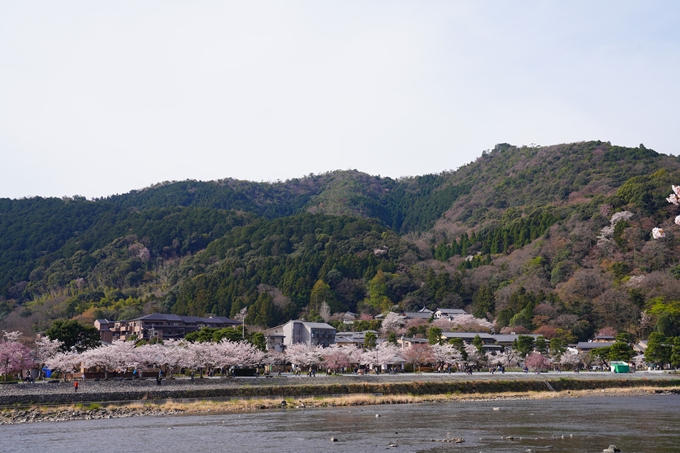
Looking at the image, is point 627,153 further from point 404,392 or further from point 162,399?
point 162,399

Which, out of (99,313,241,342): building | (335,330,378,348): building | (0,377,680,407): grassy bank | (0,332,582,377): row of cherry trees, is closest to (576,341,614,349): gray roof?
(0,332,582,377): row of cherry trees

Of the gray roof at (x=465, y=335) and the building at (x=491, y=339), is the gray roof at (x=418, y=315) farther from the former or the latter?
the building at (x=491, y=339)

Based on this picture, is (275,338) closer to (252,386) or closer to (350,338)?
(350,338)

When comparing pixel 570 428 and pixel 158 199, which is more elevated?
pixel 158 199

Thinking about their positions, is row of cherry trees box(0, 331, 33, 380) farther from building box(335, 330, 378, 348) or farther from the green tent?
the green tent

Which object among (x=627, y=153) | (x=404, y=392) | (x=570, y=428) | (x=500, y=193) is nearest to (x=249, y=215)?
(x=500, y=193)

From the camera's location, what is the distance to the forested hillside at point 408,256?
7300 cm

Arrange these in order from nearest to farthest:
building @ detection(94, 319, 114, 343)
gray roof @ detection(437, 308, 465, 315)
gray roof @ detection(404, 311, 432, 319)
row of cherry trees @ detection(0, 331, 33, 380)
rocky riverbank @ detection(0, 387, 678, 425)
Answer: rocky riverbank @ detection(0, 387, 678, 425), row of cherry trees @ detection(0, 331, 33, 380), building @ detection(94, 319, 114, 343), gray roof @ detection(437, 308, 465, 315), gray roof @ detection(404, 311, 432, 319)

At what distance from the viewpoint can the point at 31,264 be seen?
111 m

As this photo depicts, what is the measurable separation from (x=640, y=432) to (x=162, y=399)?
74.0ft

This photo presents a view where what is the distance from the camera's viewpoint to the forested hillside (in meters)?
73.0

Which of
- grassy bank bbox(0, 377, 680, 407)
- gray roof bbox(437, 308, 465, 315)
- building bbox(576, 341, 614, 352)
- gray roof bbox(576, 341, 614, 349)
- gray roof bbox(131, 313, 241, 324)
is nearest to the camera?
grassy bank bbox(0, 377, 680, 407)

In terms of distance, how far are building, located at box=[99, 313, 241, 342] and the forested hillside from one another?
465 centimetres

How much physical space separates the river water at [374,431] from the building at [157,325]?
47319 mm
